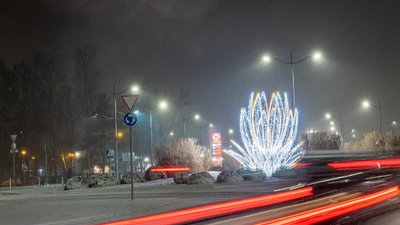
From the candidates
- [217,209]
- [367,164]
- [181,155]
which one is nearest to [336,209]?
[367,164]

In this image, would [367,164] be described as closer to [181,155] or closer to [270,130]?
[270,130]

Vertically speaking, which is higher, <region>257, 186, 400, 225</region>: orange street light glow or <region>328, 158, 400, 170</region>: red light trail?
<region>328, 158, 400, 170</region>: red light trail

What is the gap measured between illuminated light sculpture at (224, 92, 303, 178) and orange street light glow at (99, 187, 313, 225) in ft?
56.2

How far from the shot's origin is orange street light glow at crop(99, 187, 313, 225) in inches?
434

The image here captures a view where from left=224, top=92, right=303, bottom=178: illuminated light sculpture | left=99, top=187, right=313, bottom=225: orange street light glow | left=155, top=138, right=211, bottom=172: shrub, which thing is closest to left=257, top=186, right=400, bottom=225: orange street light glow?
left=99, top=187, right=313, bottom=225: orange street light glow

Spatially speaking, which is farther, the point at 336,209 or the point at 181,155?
the point at 181,155

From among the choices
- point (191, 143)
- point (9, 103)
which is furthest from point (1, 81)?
point (191, 143)

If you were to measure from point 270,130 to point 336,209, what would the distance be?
1922cm

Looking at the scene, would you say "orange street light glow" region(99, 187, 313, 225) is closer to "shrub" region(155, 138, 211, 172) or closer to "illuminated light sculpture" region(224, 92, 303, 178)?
"illuminated light sculpture" region(224, 92, 303, 178)

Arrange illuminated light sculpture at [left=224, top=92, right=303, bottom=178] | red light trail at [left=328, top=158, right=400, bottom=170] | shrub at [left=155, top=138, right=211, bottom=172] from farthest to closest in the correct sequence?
1. shrub at [left=155, top=138, right=211, bottom=172]
2. illuminated light sculpture at [left=224, top=92, right=303, bottom=178]
3. red light trail at [left=328, top=158, right=400, bottom=170]

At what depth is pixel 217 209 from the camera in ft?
41.5

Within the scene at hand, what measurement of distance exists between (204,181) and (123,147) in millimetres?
53201

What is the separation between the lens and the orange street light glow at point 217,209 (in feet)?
36.1

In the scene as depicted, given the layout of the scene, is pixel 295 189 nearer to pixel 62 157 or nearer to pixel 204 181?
pixel 204 181
